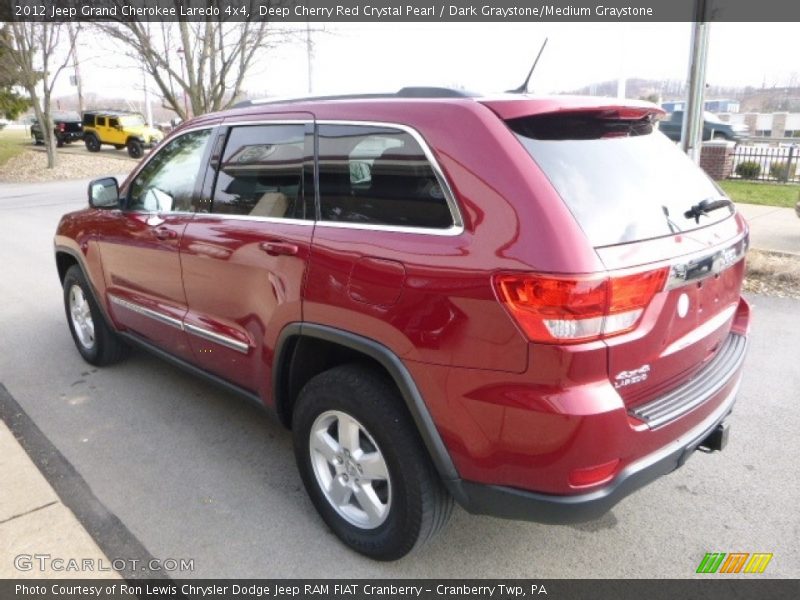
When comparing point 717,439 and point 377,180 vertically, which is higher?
point 377,180

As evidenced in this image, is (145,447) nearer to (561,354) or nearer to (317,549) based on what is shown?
(317,549)

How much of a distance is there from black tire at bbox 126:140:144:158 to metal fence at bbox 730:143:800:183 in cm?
2427

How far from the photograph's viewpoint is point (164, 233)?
11.7 ft

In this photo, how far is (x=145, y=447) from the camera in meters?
3.58

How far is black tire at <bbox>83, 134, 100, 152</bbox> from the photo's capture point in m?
30.0

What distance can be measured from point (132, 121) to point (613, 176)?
31103mm

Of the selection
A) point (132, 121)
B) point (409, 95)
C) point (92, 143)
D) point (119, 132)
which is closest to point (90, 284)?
point (409, 95)

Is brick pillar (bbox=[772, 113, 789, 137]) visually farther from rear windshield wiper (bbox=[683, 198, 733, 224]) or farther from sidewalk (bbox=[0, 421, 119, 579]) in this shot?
sidewalk (bbox=[0, 421, 119, 579])

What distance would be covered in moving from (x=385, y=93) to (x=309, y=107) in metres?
0.39

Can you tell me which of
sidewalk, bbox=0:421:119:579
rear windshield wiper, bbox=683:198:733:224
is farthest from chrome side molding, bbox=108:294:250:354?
rear windshield wiper, bbox=683:198:733:224

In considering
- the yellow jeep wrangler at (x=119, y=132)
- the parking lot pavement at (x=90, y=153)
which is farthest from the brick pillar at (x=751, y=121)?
the parking lot pavement at (x=90, y=153)

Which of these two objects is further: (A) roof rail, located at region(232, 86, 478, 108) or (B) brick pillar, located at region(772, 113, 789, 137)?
(B) brick pillar, located at region(772, 113, 789, 137)

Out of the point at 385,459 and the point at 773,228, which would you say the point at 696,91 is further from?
the point at 385,459

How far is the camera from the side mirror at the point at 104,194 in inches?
160
